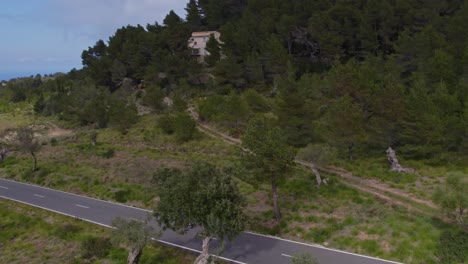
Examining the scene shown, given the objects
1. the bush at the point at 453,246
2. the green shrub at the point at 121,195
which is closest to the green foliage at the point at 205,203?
the bush at the point at 453,246

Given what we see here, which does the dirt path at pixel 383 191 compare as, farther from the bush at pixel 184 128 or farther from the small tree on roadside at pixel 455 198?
the bush at pixel 184 128

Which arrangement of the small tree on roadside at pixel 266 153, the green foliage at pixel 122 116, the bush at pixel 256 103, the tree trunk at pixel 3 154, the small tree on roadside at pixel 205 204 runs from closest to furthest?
the small tree on roadside at pixel 205 204 < the small tree on roadside at pixel 266 153 < the bush at pixel 256 103 < the tree trunk at pixel 3 154 < the green foliage at pixel 122 116

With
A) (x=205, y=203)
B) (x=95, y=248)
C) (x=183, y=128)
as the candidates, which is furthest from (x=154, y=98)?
(x=205, y=203)

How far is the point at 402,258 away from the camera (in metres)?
22.2

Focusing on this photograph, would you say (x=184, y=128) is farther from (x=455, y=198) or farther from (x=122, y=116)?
(x=455, y=198)

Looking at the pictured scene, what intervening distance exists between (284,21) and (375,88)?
107 ft

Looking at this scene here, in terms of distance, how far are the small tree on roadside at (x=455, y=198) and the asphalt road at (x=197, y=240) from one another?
215 inches

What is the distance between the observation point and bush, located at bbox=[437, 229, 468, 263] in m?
21.2

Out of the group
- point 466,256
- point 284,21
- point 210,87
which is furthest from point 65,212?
point 284,21

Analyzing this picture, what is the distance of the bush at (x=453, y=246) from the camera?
21.2m

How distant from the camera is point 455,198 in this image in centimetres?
2294

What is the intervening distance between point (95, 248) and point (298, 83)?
33.6m

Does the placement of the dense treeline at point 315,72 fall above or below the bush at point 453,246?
above

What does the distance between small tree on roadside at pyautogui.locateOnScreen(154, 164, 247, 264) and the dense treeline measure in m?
19.2
